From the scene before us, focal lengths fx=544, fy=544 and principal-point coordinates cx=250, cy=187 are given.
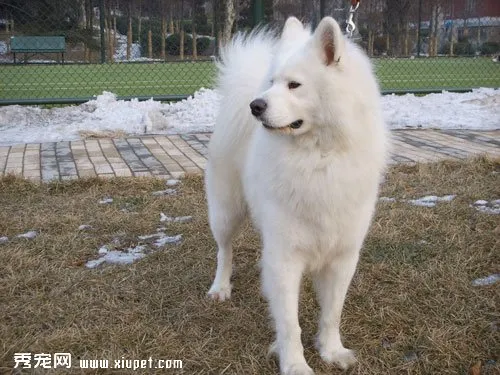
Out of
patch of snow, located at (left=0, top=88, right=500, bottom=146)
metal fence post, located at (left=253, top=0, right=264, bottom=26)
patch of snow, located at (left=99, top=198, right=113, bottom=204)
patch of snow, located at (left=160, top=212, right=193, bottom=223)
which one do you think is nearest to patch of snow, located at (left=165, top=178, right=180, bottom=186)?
patch of snow, located at (left=99, top=198, right=113, bottom=204)

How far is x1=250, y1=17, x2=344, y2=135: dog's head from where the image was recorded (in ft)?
6.03

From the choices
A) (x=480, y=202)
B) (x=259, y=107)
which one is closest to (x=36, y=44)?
(x=480, y=202)

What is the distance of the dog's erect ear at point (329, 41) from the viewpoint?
6.03ft

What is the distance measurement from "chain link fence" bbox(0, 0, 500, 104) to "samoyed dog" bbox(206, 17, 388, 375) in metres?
5.90

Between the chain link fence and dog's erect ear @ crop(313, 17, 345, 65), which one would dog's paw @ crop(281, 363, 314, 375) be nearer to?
dog's erect ear @ crop(313, 17, 345, 65)

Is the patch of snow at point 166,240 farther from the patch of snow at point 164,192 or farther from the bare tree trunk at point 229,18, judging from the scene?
the bare tree trunk at point 229,18

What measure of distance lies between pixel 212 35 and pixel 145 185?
6.29 m

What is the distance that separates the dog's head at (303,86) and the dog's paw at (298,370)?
2.79 feet

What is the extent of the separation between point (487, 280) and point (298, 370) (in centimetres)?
124

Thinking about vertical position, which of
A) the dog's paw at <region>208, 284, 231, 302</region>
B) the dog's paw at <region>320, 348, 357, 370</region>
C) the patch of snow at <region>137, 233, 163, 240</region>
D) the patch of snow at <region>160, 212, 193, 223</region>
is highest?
the patch of snow at <region>160, 212, 193, 223</region>

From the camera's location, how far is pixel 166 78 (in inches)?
483

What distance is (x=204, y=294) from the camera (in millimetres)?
2676

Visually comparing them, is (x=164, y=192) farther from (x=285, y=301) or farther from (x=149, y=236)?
(x=285, y=301)

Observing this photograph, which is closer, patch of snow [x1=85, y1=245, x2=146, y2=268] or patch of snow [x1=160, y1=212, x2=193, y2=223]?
patch of snow [x1=85, y1=245, x2=146, y2=268]
